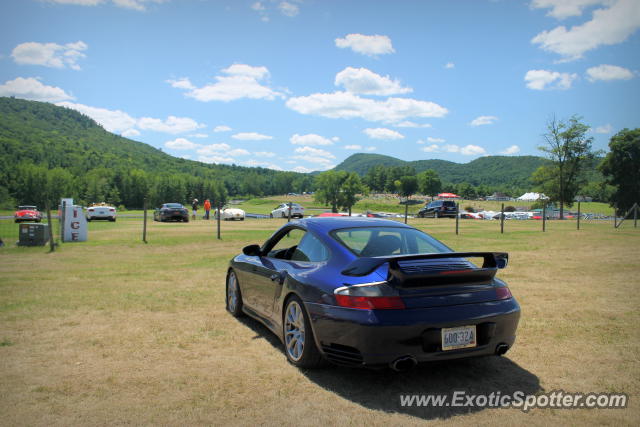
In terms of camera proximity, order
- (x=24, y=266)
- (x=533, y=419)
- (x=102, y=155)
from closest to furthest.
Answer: (x=533, y=419), (x=24, y=266), (x=102, y=155)

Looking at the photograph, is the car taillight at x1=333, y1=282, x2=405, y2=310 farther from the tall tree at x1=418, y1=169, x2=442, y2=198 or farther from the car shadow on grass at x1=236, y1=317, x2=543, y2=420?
the tall tree at x1=418, y1=169, x2=442, y2=198

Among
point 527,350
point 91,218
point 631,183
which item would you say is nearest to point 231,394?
point 527,350

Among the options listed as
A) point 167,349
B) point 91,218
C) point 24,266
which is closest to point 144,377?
point 167,349

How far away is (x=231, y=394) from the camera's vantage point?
3.69 metres

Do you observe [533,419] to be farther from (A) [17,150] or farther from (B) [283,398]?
(A) [17,150]

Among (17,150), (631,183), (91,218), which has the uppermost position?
(17,150)

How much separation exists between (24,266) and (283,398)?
1038 cm

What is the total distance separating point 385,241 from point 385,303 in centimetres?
113

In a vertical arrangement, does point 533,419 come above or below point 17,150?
below

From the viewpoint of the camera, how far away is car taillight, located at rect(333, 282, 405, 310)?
349cm

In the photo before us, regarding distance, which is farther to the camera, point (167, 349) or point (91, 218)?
point (91, 218)

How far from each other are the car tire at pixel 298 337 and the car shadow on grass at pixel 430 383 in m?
0.14

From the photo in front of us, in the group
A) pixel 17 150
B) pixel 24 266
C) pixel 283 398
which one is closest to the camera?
pixel 283 398

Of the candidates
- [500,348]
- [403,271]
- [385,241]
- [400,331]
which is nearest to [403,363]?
[400,331]
